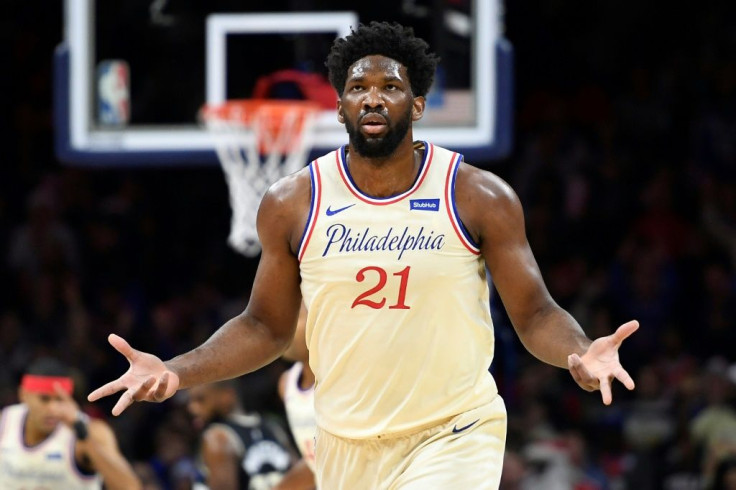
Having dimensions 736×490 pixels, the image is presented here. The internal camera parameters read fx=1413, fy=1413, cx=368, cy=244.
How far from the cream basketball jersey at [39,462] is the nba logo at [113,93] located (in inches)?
70.4

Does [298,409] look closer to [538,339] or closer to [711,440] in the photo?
[538,339]

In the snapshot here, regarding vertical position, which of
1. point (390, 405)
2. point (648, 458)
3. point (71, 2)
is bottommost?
point (648, 458)

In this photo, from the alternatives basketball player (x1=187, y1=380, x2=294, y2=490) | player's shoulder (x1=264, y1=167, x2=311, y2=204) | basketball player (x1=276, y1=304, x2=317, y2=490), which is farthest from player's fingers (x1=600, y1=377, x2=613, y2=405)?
basketball player (x1=187, y1=380, x2=294, y2=490)

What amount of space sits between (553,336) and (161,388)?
1245 millimetres

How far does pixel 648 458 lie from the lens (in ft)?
34.2

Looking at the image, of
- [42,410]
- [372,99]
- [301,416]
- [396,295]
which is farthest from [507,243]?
[42,410]

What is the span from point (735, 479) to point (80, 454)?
4259 mm

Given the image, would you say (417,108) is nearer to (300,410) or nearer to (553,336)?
(553,336)

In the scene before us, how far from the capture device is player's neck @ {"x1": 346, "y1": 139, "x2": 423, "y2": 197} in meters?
4.70

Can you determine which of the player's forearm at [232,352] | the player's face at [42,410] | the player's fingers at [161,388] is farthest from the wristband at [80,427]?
the player's fingers at [161,388]

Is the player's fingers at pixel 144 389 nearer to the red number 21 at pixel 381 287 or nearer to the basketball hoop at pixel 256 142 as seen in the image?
the red number 21 at pixel 381 287

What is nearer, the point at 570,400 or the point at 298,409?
the point at 298,409

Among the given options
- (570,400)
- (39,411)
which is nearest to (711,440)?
(570,400)

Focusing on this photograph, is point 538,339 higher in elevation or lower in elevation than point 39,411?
higher
